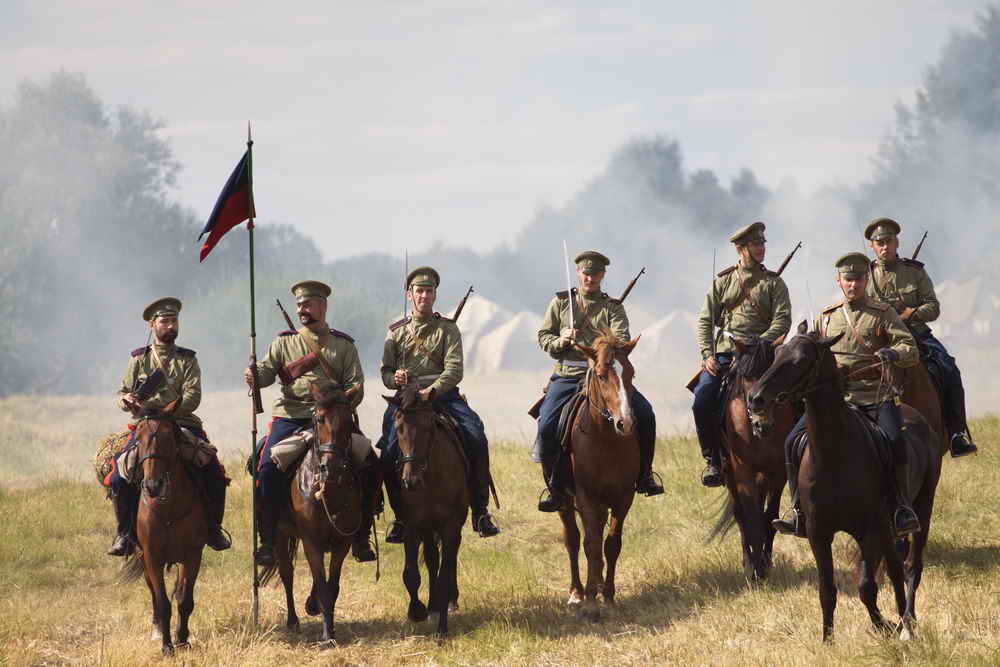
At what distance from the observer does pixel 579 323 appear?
40.9 ft

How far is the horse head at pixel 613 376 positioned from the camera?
10.7m

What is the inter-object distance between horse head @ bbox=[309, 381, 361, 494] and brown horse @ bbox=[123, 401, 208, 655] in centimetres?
139

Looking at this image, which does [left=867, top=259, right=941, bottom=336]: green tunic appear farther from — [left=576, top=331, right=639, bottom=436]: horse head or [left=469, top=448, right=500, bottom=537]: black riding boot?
[left=469, top=448, right=500, bottom=537]: black riding boot

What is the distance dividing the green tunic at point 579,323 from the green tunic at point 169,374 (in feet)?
11.8

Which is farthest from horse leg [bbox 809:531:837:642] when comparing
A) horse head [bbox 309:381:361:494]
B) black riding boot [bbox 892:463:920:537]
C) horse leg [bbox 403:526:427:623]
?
horse head [bbox 309:381:361:494]

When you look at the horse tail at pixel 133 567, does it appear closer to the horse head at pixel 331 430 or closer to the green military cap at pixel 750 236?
the horse head at pixel 331 430

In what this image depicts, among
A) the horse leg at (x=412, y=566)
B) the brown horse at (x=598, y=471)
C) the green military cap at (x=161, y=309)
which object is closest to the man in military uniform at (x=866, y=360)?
the brown horse at (x=598, y=471)

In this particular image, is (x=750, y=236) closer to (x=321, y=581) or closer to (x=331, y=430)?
(x=331, y=430)

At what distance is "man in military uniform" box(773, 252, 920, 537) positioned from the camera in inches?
378

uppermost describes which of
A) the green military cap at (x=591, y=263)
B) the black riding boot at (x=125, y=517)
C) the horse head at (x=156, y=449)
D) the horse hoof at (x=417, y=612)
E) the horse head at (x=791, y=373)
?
the green military cap at (x=591, y=263)

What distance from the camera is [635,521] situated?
15.4 m

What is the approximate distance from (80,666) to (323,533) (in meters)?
2.44

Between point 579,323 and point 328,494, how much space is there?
10.8 ft

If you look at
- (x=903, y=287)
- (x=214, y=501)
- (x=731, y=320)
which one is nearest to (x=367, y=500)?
(x=214, y=501)
